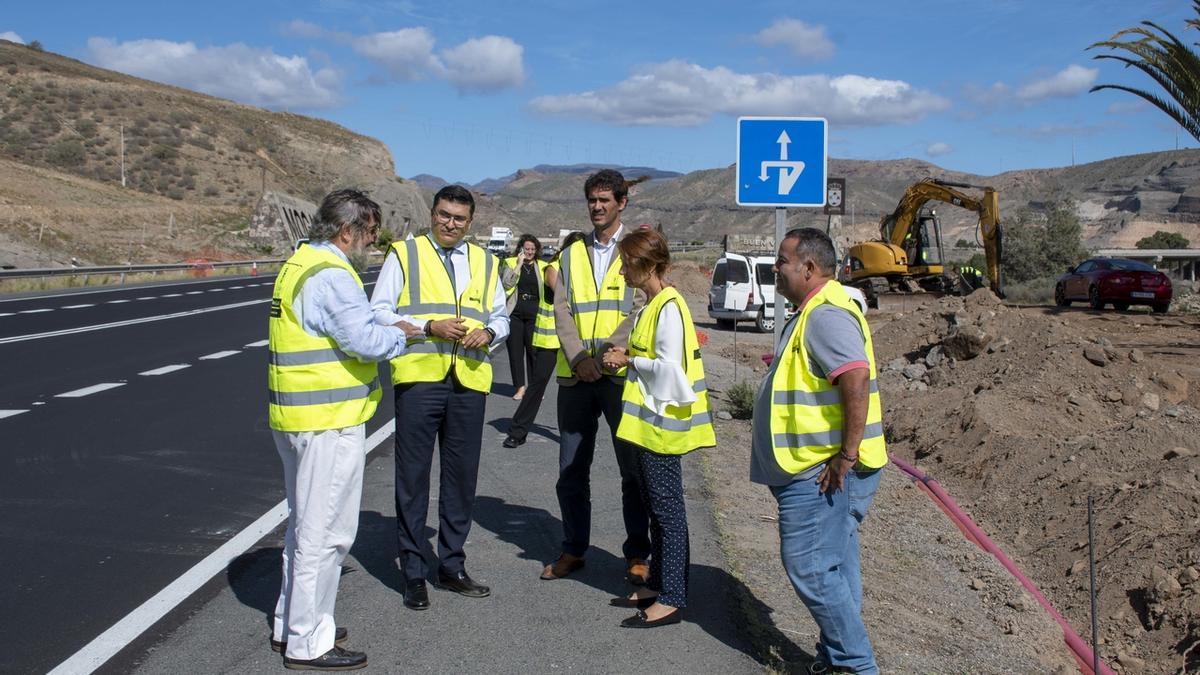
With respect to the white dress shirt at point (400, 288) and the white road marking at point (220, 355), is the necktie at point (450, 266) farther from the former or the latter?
the white road marking at point (220, 355)

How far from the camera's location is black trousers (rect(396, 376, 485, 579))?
17.7 feet

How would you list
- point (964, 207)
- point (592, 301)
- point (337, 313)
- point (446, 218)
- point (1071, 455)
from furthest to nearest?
point (964, 207) → point (1071, 455) → point (592, 301) → point (446, 218) → point (337, 313)

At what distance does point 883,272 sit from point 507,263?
2121cm

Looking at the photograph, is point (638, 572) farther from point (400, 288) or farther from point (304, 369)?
point (304, 369)

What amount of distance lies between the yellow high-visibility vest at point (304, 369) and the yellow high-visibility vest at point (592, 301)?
Answer: 1434 mm

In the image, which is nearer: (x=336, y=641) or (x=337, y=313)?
(x=337, y=313)

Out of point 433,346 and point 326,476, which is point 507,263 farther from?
point 326,476

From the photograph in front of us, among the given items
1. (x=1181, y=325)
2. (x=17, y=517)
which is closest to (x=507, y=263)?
(x=17, y=517)

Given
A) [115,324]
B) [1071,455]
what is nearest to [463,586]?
[1071,455]

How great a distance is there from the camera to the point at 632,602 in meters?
5.36

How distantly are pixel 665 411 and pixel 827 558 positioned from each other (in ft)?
3.47

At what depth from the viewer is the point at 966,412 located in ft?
36.8

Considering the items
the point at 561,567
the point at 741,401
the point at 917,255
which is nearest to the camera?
the point at 561,567

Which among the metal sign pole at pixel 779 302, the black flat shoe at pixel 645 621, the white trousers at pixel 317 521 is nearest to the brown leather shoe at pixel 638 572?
the black flat shoe at pixel 645 621
